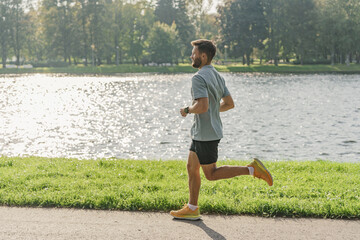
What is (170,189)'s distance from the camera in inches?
265

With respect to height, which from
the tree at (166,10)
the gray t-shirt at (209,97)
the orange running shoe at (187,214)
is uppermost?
the tree at (166,10)

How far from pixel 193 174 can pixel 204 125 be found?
661mm

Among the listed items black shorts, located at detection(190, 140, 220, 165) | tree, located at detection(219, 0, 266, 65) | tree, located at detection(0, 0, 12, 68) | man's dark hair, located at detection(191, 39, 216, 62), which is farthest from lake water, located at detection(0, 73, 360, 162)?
tree, located at detection(0, 0, 12, 68)

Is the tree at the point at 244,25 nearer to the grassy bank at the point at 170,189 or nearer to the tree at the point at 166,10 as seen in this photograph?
the tree at the point at 166,10

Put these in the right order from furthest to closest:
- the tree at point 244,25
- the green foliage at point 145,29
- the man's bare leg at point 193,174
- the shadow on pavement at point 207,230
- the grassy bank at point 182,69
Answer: the tree at point 244,25
the green foliage at point 145,29
the grassy bank at point 182,69
the man's bare leg at point 193,174
the shadow on pavement at point 207,230

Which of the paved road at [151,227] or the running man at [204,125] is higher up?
the running man at [204,125]

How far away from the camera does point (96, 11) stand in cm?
8419

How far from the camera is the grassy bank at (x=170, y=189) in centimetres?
575

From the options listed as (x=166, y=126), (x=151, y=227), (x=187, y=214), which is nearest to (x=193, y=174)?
(x=187, y=214)

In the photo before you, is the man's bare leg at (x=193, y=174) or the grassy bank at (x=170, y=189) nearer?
the man's bare leg at (x=193, y=174)

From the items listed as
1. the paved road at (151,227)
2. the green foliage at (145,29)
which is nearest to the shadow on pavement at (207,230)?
the paved road at (151,227)

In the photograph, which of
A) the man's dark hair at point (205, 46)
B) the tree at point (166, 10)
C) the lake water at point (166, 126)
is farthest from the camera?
the tree at point (166, 10)

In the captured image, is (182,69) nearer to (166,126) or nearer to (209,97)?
(166,126)

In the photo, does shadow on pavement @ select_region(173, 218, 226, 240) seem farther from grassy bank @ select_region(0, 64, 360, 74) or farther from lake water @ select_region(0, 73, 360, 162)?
grassy bank @ select_region(0, 64, 360, 74)
